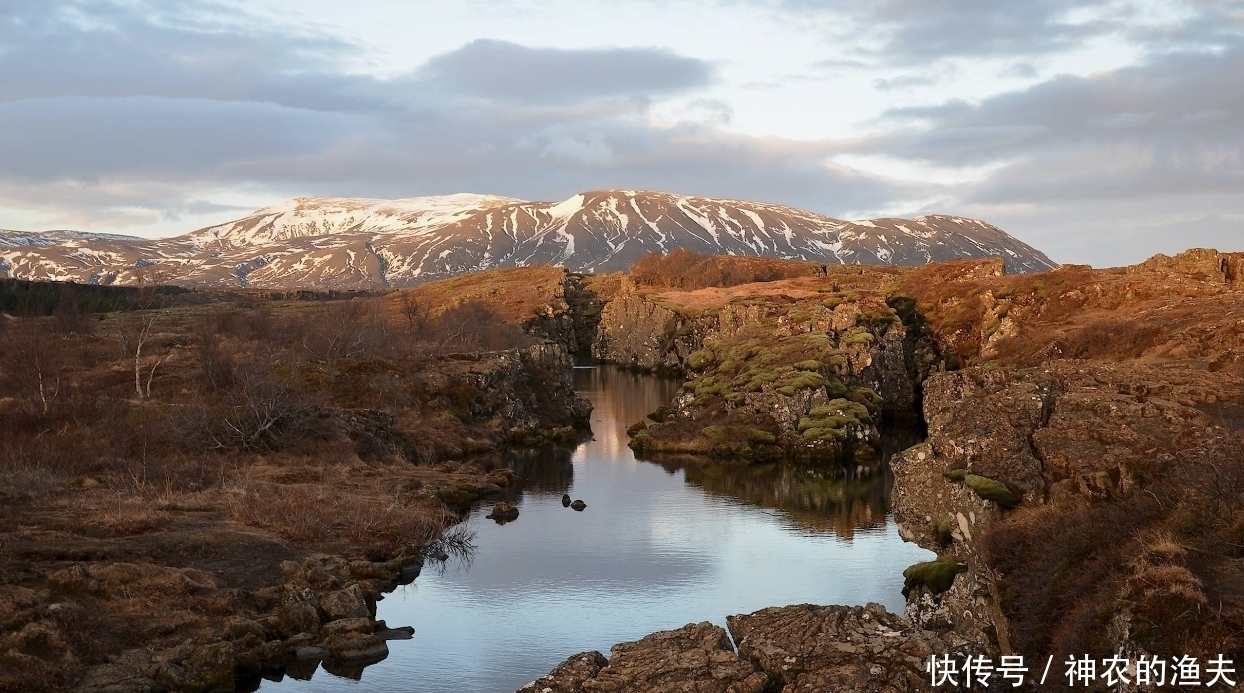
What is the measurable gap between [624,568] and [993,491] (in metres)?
16.1

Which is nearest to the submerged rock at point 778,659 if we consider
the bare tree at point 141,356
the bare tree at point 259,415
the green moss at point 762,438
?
the bare tree at point 259,415

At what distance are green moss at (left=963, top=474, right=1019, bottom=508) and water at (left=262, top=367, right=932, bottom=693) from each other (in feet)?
24.3

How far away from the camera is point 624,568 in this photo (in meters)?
39.2

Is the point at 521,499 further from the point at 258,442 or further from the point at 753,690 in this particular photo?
the point at 753,690

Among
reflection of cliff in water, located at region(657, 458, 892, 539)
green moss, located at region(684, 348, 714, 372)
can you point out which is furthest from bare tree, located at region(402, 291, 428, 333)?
reflection of cliff in water, located at region(657, 458, 892, 539)

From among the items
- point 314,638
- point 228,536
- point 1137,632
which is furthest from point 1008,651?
point 228,536

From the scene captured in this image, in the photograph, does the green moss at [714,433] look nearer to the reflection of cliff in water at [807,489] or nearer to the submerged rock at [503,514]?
the reflection of cliff in water at [807,489]

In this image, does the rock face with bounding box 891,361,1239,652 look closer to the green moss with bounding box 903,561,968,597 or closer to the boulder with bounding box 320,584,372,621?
the green moss with bounding box 903,561,968,597

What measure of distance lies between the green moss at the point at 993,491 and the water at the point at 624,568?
741 cm

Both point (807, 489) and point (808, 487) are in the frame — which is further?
point (808, 487)

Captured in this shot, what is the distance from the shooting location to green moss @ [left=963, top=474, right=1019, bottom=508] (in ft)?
90.6

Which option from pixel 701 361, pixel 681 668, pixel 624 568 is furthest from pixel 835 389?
pixel 681 668

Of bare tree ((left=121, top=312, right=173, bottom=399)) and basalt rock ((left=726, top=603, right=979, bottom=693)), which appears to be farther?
bare tree ((left=121, top=312, right=173, bottom=399))

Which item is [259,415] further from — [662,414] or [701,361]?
[701,361]
